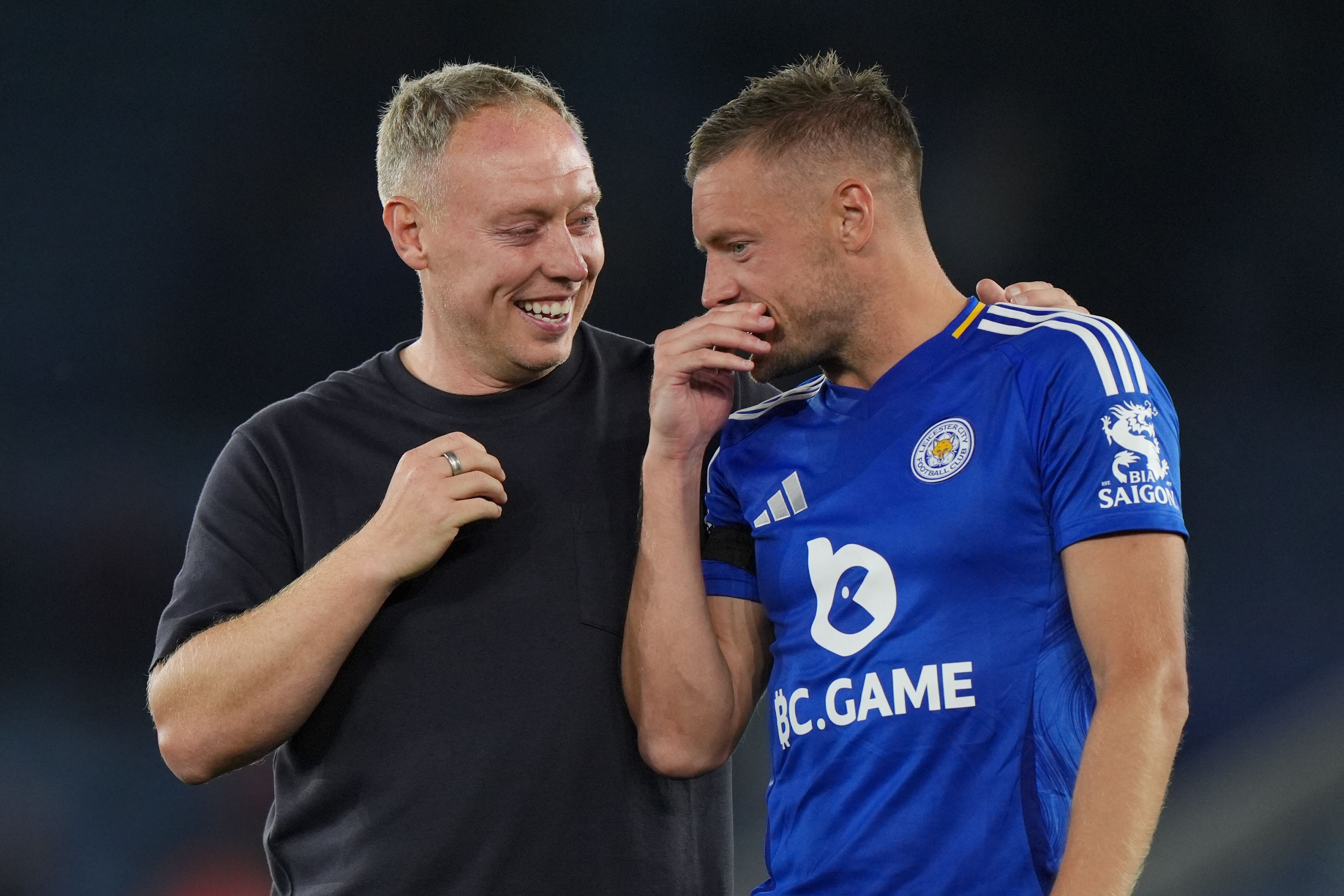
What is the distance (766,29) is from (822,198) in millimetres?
3612

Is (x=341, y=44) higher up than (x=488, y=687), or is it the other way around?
(x=341, y=44)

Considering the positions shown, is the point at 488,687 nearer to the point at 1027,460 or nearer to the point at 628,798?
the point at 628,798

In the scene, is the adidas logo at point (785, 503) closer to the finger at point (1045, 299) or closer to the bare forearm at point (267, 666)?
the finger at point (1045, 299)

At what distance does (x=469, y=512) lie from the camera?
6.68 feet

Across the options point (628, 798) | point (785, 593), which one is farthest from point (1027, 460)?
point (628, 798)

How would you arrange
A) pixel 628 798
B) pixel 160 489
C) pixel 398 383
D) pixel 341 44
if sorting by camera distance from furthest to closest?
pixel 341 44 < pixel 160 489 < pixel 398 383 < pixel 628 798

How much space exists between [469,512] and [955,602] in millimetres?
760

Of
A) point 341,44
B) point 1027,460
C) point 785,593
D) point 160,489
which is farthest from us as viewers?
point 341,44

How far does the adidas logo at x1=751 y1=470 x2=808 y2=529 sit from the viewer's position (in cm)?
192

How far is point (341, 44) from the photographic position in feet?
16.8

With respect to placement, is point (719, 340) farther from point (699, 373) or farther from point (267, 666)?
point (267, 666)

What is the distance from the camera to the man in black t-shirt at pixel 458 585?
2.05 metres

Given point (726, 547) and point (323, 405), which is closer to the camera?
point (726, 547)

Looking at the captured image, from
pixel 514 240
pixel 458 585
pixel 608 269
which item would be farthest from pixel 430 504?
pixel 608 269
